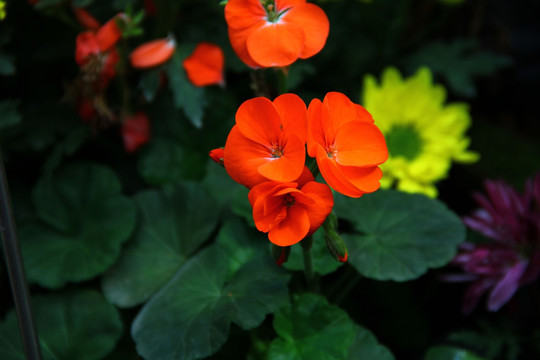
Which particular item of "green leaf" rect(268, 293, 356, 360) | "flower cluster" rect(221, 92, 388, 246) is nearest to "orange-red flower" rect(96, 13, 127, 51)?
"flower cluster" rect(221, 92, 388, 246)

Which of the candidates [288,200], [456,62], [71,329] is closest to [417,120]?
[456,62]

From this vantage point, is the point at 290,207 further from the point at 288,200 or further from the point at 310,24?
the point at 310,24

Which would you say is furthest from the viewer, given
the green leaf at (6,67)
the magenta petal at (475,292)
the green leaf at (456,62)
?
the green leaf at (456,62)

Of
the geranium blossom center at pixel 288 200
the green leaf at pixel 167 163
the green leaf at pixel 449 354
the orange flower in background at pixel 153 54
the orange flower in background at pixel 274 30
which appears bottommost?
the green leaf at pixel 449 354

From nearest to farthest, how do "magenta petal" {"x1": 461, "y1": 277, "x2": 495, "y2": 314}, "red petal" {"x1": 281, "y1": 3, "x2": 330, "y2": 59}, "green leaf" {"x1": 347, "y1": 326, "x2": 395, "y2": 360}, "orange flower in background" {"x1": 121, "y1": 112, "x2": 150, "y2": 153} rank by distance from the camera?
1. "red petal" {"x1": 281, "y1": 3, "x2": 330, "y2": 59}
2. "green leaf" {"x1": 347, "y1": 326, "x2": 395, "y2": 360}
3. "magenta petal" {"x1": 461, "y1": 277, "x2": 495, "y2": 314}
4. "orange flower in background" {"x1": 121, "y1": 112, "x2": 150, "y2": 153}

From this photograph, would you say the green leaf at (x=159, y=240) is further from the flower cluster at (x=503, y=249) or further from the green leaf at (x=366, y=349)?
the flower cluster at (x=503, y=249)

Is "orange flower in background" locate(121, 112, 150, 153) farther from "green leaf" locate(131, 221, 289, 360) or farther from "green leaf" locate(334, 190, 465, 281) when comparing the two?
"green leaf" locate(334, 190, 465, 281)

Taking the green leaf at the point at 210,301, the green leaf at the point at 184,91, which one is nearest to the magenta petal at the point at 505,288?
the green leaf at the point at 210,301
